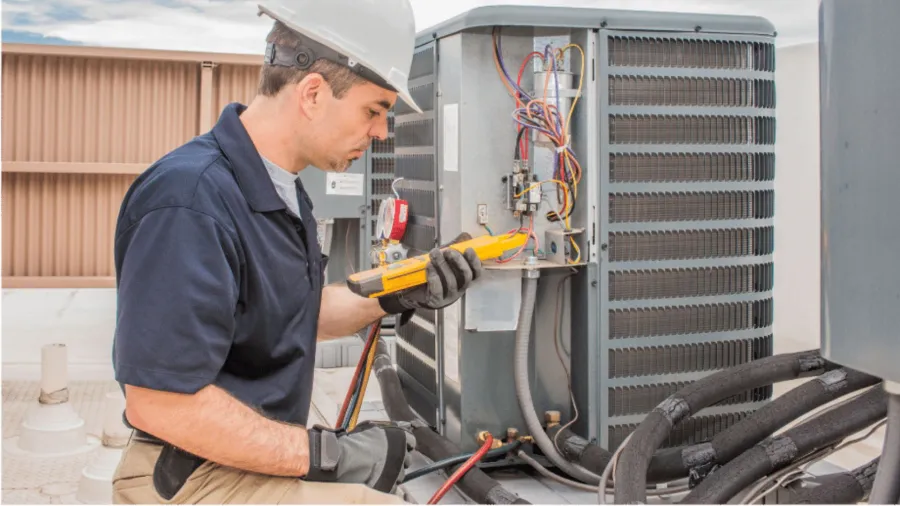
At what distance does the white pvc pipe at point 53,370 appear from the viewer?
3201 millimetres

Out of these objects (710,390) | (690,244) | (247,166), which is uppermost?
(247,166)

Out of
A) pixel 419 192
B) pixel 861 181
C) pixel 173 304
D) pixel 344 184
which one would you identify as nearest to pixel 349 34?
pixel 173 304

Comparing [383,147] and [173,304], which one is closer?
[173,304]

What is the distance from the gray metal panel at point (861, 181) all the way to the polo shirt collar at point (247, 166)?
916mm

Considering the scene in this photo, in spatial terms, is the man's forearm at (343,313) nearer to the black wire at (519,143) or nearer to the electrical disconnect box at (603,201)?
the electrical disconnect box at (603,201)

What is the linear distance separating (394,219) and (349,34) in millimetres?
1253

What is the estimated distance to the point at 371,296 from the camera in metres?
2.06

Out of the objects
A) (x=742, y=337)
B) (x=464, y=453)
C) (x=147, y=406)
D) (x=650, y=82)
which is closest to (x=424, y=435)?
(x=464, y=453)

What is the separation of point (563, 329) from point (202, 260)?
5.00ft

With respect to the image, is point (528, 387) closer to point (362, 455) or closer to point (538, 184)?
point (538, 184)

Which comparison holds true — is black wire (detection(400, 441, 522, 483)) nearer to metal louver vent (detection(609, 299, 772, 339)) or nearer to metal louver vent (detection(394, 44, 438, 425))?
metal louver vent (detection(394, 44, 438, 425))

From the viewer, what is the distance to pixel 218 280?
1333 millimetres

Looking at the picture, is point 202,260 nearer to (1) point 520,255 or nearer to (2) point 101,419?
(1) point 520,255

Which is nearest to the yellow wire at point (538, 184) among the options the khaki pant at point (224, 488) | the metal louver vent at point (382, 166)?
the khaki pant at point (224, 488)
